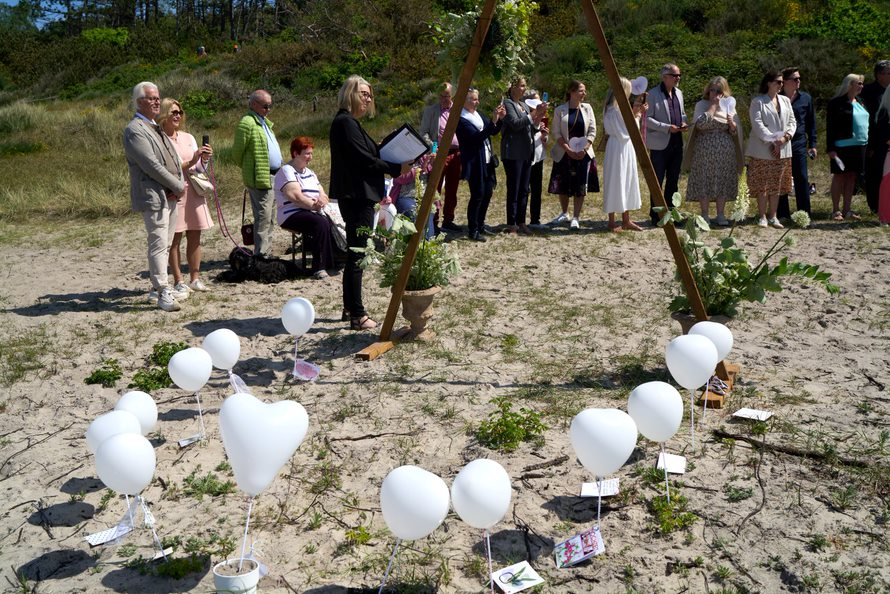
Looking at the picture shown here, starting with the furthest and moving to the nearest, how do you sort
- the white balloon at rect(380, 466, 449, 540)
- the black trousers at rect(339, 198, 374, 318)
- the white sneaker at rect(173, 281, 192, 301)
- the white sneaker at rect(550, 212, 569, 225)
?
the white sneaker at rect(550, 212, 569, 225), the white sneaker at rect(173, 281, 192, 301), the black trousers at rect(339, 198, 374, 318), the white balloon at rect(380, 466, 449, 540)

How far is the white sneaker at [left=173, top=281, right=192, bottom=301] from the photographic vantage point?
299 inches

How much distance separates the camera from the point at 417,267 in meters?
6.04

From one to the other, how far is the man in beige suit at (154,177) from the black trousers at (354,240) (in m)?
1.93

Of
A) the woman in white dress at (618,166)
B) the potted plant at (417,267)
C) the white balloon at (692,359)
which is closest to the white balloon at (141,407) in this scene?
the potted plant at (417,267)

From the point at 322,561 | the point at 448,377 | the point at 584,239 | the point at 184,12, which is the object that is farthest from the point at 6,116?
the point at 184,12

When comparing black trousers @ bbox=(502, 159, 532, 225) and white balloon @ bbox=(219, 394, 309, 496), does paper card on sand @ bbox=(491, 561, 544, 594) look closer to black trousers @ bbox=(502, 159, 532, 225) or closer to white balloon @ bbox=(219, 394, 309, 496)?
white balloon @ bbox=(219, 394, 309, 496)

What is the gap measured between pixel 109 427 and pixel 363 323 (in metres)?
3.06

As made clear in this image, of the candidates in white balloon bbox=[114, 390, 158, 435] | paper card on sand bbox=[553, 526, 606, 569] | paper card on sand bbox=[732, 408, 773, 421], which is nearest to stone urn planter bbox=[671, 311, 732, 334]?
paper card on sand bbox=[732, 408, 773, 421]

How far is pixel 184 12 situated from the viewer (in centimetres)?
6044

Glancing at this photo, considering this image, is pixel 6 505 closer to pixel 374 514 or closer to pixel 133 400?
pixel 133 400

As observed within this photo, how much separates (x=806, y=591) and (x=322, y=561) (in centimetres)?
208

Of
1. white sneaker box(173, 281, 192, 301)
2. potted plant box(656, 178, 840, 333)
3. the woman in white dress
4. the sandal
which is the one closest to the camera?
potted plant box(656, 178, 840, 333)

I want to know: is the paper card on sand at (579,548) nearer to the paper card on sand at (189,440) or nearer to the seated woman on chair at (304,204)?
the paper card on sand at (189,440)

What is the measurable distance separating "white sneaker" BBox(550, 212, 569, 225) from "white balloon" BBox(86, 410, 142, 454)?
25.8 ft
